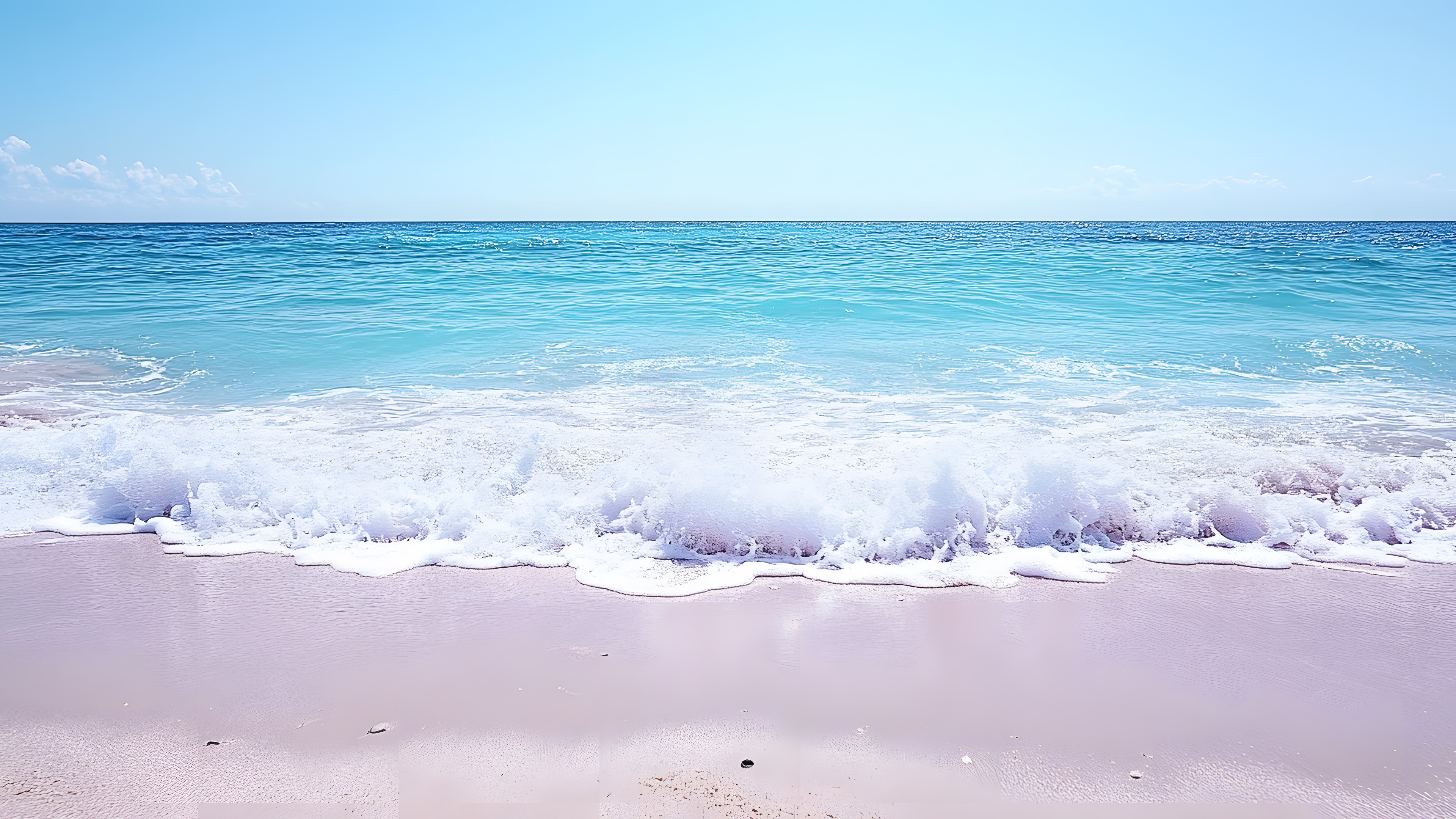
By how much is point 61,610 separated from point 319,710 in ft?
5.37

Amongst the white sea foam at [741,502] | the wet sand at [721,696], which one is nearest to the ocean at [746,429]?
the white sea foam at [741,502]

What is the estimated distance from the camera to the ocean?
363 centimetres

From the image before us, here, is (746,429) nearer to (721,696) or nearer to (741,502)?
(741,502)

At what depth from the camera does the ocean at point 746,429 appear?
11.9ft

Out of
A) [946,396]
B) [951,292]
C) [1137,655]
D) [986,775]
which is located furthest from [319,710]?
[951,292]

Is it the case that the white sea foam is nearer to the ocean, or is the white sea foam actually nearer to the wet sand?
the ocean

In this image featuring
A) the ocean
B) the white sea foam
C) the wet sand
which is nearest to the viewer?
the wet sand

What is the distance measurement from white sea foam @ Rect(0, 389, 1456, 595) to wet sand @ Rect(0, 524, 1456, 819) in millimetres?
246

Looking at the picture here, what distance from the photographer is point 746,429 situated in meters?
5.46

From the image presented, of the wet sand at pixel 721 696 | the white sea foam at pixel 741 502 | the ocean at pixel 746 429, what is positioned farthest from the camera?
the ocean at pixel 746 429

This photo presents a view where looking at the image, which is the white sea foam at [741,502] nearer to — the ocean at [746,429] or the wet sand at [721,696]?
the ocean at [746,429]

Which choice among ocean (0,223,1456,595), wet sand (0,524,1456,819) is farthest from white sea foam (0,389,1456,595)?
wet sand (0,524,1456,819)

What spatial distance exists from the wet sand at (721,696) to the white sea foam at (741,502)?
0.81ft

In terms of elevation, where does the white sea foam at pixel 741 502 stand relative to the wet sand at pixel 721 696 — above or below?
above
